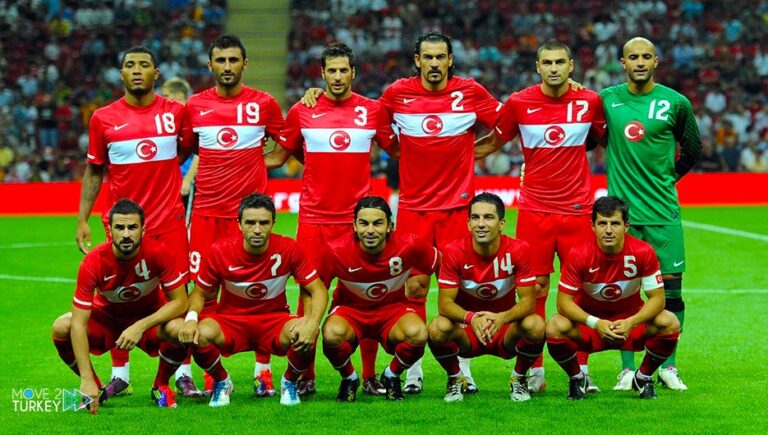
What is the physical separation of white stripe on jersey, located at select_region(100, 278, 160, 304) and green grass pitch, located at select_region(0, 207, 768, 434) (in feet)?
2.16

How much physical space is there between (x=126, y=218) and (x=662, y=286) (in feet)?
10.9

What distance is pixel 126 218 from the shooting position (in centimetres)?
738

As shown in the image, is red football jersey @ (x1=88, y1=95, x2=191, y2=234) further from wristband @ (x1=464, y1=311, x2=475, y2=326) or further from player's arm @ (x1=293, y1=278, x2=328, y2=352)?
wristband @ (x1=464, y1=311, x2=475, y2=326)

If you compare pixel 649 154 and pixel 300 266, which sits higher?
pixel 649 154

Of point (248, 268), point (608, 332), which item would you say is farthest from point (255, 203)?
point (608, 332)

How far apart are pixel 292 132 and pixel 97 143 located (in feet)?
4.28

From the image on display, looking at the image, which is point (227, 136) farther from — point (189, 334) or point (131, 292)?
point (189, 334)

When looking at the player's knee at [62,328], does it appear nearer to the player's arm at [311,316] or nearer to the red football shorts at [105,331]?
the red football shorts at [105,331]

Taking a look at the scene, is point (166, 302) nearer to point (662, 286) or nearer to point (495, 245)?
point (495, 245)

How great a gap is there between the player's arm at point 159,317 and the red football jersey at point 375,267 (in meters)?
0.93

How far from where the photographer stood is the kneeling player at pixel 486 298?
7.57m

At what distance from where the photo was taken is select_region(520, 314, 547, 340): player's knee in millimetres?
7590

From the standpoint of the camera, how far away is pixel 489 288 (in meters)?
7.83

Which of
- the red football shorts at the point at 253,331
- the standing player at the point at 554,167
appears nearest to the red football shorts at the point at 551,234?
the standing player at the point at 554,167
